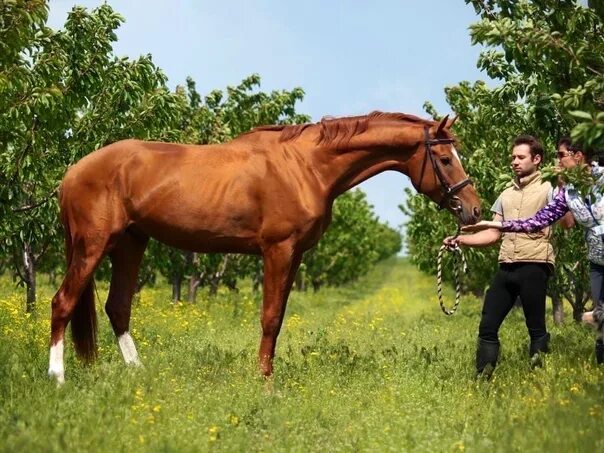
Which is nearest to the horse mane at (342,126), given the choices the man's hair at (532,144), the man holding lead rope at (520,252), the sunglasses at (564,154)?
the man's hair at (532,144)

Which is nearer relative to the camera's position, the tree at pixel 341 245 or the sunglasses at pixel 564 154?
the sunglasses at pixel 564 154

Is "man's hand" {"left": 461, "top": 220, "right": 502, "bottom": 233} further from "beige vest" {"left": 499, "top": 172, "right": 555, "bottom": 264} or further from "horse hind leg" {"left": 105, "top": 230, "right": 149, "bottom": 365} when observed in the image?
"horse hind leg" {"left": 105, "top": 230, "right": 149, "bottom": 365}

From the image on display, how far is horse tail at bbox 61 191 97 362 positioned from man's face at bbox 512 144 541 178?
14.8ft

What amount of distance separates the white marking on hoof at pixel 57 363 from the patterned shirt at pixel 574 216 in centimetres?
444

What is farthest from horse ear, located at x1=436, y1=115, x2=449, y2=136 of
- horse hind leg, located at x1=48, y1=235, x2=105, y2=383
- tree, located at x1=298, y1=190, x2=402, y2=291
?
tree, located at x1=298, y1=190, x2=402, y2=291

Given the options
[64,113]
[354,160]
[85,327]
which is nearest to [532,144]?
[354,160]

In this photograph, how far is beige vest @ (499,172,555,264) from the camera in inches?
283

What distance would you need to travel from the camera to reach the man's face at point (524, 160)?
7176 mm

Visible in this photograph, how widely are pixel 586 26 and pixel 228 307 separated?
13493 millimetres

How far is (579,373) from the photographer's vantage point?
7164 mm

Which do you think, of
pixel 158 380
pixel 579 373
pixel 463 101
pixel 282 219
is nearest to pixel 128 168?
pixel 282 219

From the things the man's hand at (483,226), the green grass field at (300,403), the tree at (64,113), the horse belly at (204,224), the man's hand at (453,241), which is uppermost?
the tree at (64,113)

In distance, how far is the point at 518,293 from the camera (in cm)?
743

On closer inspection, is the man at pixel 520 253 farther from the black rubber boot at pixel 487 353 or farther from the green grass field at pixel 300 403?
the green grass field at pixel 300 403
